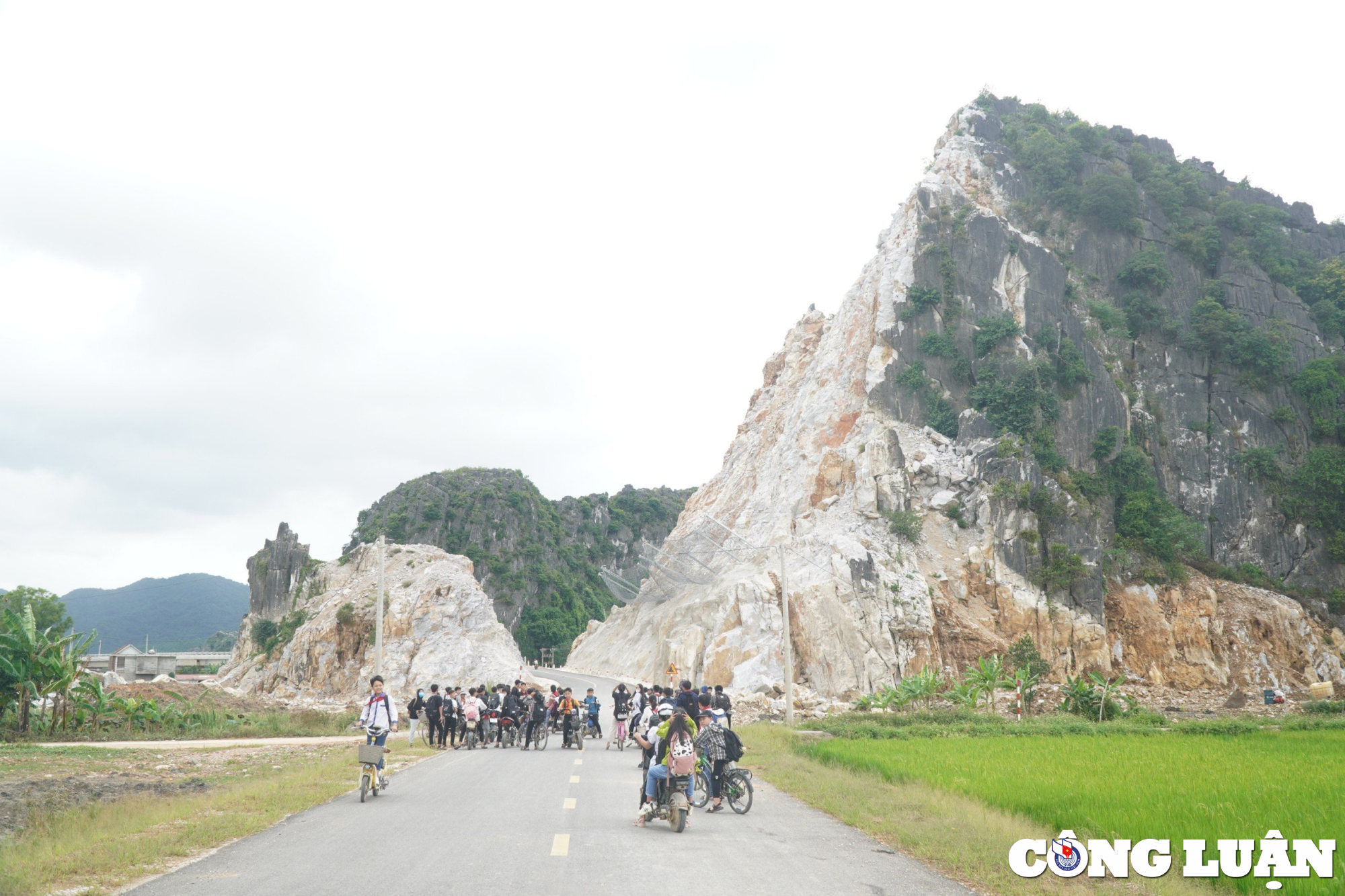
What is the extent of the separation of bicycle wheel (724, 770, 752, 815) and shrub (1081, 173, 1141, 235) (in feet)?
251

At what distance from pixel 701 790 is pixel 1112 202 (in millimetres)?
76407

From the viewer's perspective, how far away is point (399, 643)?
4769 cm

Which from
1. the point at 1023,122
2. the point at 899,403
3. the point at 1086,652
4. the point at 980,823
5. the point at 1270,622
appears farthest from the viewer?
the point at 1023,122

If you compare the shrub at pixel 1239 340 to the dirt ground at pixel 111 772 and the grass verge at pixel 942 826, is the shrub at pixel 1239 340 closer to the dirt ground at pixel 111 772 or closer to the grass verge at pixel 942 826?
the grass verge at pixel 942 826

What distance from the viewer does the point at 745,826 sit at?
1200cm

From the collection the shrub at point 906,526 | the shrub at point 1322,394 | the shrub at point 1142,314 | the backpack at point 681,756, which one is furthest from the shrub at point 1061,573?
the backpack at point 681,756

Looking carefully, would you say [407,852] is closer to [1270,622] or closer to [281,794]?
[281,794]

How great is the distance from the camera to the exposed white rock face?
46188 mm

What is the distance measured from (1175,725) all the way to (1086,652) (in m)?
26.6

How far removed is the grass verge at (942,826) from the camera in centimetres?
845

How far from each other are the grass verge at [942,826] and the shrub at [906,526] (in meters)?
38.7

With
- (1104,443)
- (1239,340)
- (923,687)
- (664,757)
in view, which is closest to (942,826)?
(664,757)

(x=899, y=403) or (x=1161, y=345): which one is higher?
(x=1161, y=345)

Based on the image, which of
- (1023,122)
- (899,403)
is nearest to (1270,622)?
(899,403)
